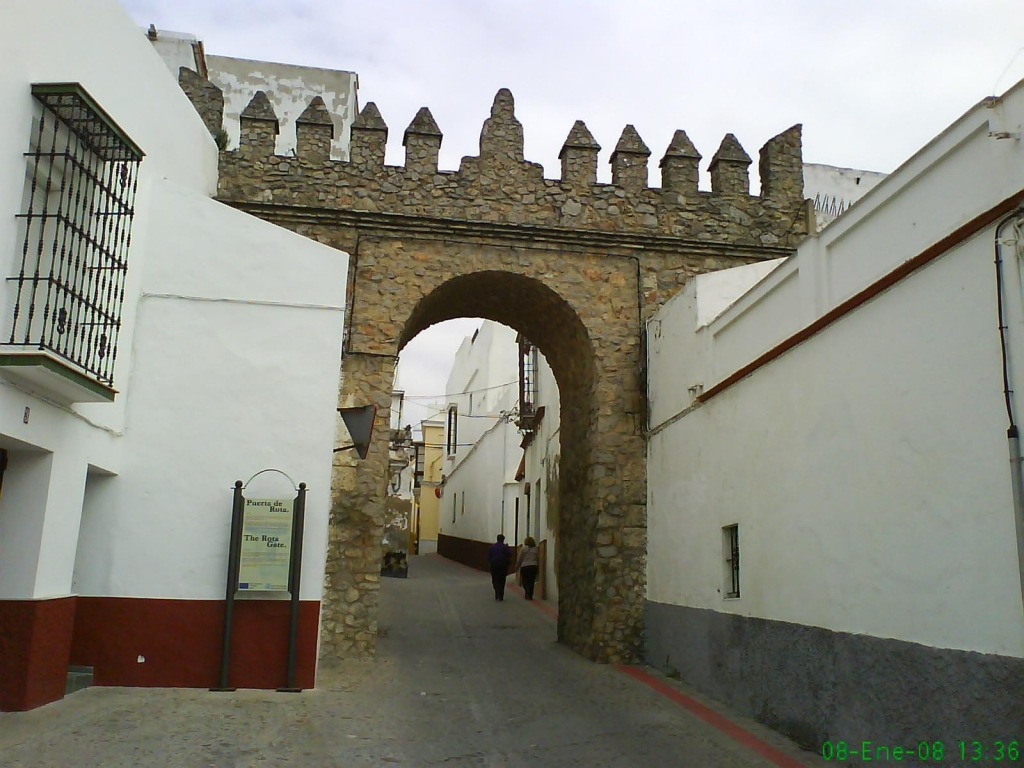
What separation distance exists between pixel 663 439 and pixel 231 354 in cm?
472

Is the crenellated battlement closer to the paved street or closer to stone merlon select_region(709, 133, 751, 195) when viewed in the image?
stone merlon select_region(709, 133, 751, 195)

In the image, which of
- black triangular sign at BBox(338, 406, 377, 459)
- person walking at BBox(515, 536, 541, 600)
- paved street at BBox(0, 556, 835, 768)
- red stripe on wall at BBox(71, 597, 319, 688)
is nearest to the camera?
paved street at BBox(0, 556, 835, 768)

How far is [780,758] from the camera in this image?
5.87 metres

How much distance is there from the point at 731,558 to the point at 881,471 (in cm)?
280

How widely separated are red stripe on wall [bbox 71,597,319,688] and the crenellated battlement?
5047 mm

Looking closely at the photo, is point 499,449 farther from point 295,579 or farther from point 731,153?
point 295,579

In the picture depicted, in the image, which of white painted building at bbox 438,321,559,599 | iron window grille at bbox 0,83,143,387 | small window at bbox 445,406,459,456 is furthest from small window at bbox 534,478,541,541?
small window at bbox 445,406,459,456

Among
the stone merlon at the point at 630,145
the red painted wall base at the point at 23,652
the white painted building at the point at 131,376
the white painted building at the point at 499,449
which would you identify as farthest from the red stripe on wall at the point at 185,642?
the white painted building at the point at 499,449

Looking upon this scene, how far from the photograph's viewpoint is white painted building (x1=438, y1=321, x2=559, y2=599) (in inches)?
686

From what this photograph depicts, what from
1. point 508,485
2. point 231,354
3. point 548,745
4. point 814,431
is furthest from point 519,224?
point 508,485

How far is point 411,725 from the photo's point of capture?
6.61 meters

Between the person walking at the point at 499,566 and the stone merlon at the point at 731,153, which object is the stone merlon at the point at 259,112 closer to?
the stone merlon at the point at 731,153

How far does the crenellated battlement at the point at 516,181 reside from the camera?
10.6 m

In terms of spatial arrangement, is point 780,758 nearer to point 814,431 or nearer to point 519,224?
point 814,431
